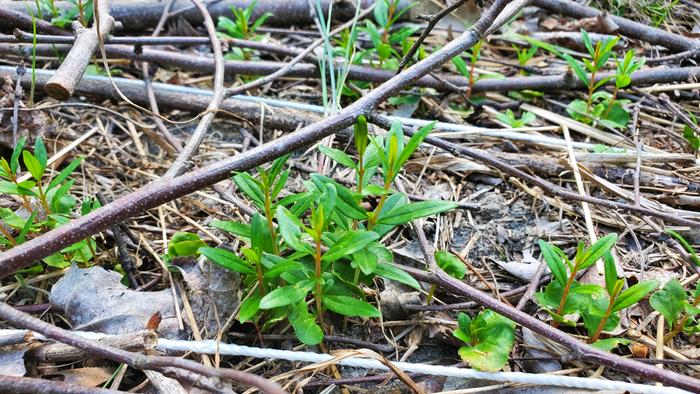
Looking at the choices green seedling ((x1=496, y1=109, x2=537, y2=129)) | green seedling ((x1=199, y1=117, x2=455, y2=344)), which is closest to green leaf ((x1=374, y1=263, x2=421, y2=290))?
green seedling ((x1=199, y1=117, x2=455, y2=344))

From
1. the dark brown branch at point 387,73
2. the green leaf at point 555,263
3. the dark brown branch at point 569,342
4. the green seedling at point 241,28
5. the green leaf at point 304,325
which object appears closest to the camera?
the dark brown branch at point 569,342

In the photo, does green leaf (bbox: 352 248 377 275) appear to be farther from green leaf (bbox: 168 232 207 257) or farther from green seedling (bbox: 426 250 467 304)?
green leaf (bbox: 168 232 207 257)

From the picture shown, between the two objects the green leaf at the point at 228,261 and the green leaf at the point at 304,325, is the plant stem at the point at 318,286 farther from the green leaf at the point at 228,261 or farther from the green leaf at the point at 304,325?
the green leaf at the point at 228,261

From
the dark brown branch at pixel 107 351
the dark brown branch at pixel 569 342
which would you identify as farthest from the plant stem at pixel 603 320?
the dark brown branch at pixel 107 351

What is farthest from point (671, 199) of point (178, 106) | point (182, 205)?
point (178, 106)

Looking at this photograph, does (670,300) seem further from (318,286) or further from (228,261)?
(228,261)

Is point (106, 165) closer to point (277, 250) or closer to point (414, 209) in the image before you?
point (277, 250)

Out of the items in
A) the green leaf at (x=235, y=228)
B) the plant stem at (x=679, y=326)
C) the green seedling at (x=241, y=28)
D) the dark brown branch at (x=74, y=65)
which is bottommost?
the plant stem at (x=679, y=326)
